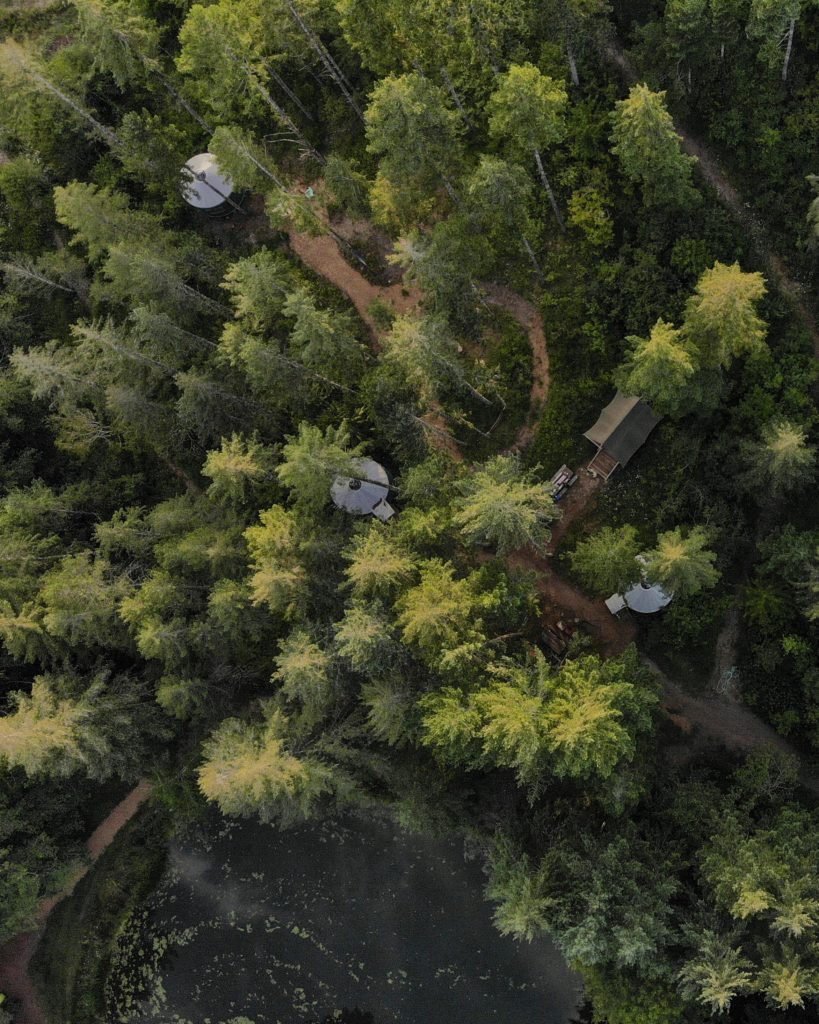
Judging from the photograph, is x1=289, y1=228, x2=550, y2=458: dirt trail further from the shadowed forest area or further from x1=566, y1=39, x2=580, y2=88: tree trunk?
x1=566, y1=39, x2=580, y2=88: tree trunk

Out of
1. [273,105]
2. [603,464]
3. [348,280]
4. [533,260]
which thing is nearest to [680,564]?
[603,464]

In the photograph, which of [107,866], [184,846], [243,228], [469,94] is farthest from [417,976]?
[469,94]

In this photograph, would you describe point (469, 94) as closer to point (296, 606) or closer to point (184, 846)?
point (296, 606)

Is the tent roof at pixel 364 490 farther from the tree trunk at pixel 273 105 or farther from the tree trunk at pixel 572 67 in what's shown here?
the tree trunk at pixel 572 67

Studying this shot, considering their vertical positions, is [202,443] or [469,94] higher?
[469,94]

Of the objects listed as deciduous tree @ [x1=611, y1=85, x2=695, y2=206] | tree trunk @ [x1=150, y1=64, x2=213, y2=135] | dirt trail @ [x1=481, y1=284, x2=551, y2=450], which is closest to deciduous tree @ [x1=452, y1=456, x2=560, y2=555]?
dirt trail @ [x1=481, y1=284, x2=551, y2=450]

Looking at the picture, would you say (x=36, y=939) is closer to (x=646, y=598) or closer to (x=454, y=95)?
(x=646, y=598)

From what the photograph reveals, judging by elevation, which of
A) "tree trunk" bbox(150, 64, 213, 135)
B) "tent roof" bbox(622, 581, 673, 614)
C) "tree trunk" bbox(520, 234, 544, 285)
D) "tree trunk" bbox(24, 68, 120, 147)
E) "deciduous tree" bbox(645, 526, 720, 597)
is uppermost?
"tree trunk" bbox(24, 68, 120, 147)
